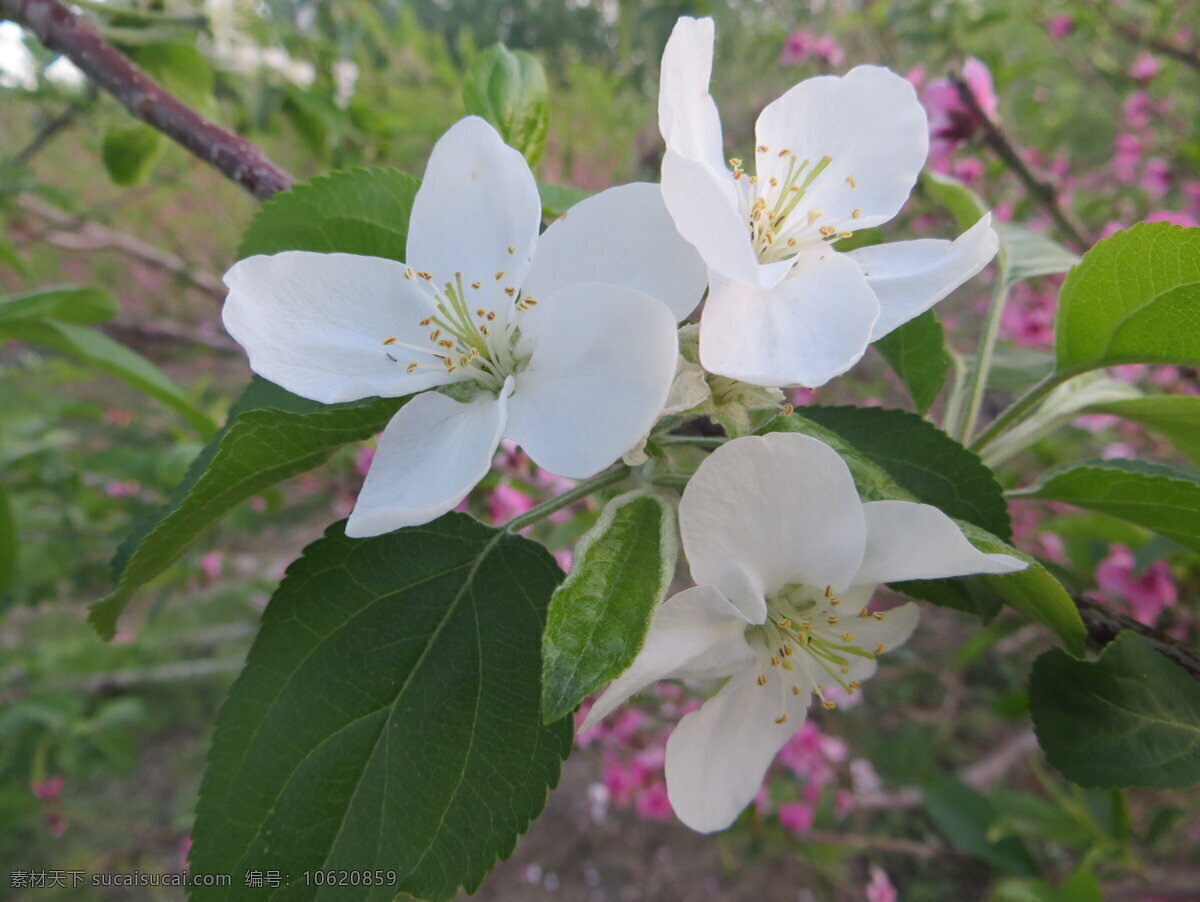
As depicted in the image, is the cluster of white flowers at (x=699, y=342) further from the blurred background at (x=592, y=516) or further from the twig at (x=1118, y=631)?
the blurred background at (x=592, y=516)

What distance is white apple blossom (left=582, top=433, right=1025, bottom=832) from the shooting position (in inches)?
19.3

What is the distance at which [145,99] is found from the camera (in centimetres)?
87

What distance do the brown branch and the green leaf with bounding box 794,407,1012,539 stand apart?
0.60 metres

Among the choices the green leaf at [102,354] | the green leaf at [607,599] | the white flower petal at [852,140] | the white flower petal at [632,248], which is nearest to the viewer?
the green leaf at [607,599]

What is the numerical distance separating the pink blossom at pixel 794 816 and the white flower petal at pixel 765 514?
170 centimetres

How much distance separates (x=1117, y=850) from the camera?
1478mm

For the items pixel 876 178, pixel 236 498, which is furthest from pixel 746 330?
pixel 236 498

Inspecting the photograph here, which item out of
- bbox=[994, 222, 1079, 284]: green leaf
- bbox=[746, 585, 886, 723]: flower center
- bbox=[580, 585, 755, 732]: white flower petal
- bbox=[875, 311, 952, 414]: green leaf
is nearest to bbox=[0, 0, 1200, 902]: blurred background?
bbox=[994, 222, 1079, 284]: green leaf

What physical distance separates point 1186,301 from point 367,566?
0.64 metres

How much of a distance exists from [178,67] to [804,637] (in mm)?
1220

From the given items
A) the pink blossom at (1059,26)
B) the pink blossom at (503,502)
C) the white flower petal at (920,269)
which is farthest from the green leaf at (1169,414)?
the pink blossom at (1059,26)

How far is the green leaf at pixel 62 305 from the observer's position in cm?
89

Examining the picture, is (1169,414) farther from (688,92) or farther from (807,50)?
(807,50)

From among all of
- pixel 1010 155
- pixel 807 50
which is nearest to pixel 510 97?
pixel 1010 155
